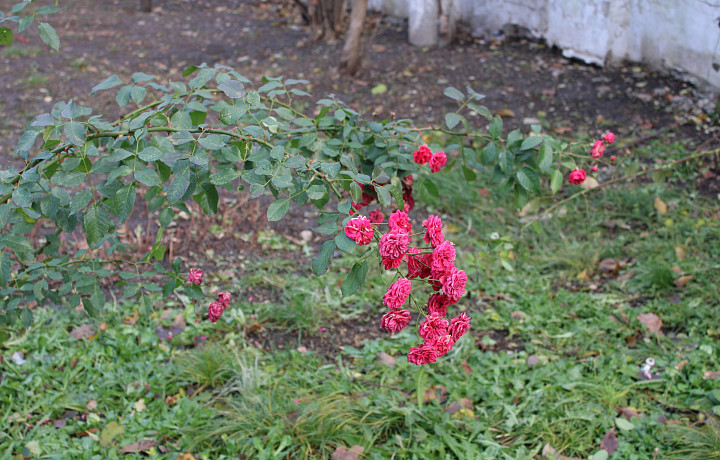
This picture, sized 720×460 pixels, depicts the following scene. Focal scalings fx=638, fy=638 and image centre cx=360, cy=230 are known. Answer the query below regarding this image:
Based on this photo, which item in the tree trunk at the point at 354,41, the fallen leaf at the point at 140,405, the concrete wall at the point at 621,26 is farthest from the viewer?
the tree trunk at the point at 354,41

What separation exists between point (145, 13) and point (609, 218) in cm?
586

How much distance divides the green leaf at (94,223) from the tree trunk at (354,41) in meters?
3.94

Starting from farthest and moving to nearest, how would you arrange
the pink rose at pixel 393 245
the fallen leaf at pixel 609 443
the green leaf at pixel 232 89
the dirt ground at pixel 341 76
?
1. the dirt ground at pixel 341 76
2. the fallen leaf at pixel 609 443
3. the green leaf at pixel 232 89
4. the pink rose at pixel 393 245

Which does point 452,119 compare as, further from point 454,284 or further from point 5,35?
point 5,35

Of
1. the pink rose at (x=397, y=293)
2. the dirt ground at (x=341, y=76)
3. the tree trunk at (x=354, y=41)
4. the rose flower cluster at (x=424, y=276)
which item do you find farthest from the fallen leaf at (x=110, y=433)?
the tree trunk at (x=354, y=41)

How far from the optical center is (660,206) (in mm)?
3750

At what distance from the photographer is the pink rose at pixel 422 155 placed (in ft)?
6.93

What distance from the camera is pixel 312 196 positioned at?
1473 millimetres

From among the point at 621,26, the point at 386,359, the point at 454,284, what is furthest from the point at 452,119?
the point at 621,26

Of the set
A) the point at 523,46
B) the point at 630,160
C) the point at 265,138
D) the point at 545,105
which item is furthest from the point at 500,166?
the point at 523,46

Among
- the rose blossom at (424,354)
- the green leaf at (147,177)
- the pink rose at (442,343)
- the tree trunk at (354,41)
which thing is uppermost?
the green leaf at (147,177)

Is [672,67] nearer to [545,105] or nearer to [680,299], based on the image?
[545,105]

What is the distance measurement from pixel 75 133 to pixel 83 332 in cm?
173

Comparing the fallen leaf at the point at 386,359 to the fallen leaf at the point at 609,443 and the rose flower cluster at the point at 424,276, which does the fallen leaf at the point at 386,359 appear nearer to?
the fallen leaf at the point at 609,443
